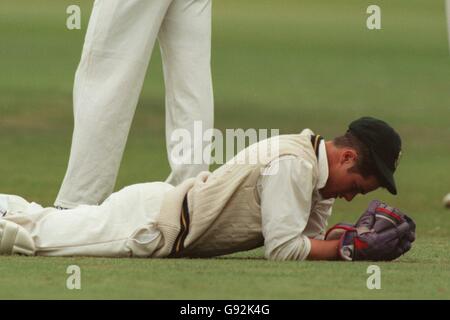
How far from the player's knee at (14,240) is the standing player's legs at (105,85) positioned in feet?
3.10

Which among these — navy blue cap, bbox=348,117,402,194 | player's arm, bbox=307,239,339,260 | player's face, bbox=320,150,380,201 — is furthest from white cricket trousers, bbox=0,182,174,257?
navy blue cap, bbox=348,117,402,194

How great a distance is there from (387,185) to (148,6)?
191 cm

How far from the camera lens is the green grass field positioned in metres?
6.78

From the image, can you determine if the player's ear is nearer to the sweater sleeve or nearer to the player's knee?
the sweater sleeve

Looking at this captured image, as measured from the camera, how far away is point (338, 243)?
763 centimetres

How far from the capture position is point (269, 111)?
18.6 meters

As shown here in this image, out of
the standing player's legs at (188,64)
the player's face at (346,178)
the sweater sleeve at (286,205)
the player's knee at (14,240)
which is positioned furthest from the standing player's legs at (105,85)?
the player's face at (346,178)

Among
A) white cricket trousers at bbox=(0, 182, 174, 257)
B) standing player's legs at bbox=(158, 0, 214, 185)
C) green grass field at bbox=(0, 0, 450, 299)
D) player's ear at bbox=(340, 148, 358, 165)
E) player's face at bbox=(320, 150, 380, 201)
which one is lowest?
green grass field at bbox=(0, 0, 450, 299)

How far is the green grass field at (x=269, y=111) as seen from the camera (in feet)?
22.2

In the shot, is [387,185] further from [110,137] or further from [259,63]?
[259,63]

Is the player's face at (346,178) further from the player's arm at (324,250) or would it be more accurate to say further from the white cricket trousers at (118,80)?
the white cricket trousers at (118,80)

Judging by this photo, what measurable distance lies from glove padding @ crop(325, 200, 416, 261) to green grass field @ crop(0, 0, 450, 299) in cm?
9
